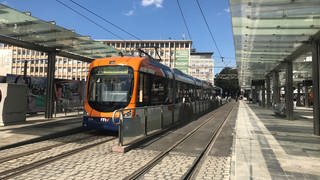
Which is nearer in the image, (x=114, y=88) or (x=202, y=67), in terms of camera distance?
(x=114, y=88)

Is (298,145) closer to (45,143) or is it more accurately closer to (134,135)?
(134,135)

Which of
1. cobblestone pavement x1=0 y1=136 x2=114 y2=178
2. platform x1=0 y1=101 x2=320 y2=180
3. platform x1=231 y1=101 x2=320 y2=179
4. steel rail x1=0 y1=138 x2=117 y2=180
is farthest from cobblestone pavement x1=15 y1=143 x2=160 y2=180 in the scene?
platform x1=231 y1=101 x2=320 y2=179

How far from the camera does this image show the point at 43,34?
17.9 m

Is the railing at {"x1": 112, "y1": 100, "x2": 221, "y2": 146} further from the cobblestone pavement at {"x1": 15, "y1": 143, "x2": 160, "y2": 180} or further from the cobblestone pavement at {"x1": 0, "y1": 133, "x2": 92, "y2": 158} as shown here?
the cobblestone pavement at {"x1": 0, "y1": 133, "x2": 92, "y2": 158}

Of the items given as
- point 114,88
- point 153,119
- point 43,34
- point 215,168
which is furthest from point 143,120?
Result: point 43,34

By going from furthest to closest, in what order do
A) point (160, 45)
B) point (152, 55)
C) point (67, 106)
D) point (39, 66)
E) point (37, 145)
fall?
point (39, 66), point (160, 45), point (152, 55), point (67, 106), point (37, 145)

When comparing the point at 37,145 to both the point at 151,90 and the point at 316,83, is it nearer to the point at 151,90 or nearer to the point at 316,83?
the point at 151,90

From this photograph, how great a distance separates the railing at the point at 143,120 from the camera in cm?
1123

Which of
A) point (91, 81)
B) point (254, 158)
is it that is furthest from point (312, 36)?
point (91, 81)

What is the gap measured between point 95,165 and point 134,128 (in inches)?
138

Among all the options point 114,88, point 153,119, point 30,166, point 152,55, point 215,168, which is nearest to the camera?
point 30,166

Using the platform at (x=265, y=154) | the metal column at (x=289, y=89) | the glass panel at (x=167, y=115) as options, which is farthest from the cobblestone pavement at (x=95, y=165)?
the metal column at (x=289, y=89)

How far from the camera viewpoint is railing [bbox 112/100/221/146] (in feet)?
36.8

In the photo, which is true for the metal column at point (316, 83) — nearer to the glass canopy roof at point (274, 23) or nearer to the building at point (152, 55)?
the glass canopy roof at point (274, 23)
